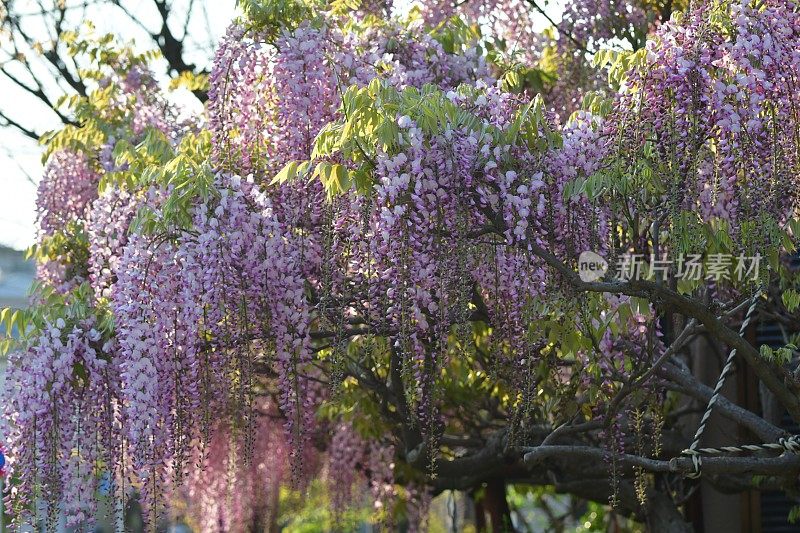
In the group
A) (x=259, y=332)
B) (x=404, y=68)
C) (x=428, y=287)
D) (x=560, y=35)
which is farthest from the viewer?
(x=560, y=35)

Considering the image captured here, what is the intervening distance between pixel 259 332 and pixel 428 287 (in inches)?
40.8

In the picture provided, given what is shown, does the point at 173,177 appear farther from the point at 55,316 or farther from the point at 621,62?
the point at 621,62

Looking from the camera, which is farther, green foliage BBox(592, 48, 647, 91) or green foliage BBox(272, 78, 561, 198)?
green foliage BBox(592, 48, 647, 91)

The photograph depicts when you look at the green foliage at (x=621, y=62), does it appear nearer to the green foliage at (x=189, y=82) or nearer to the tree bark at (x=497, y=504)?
the green foliage at (x=189, y=82)

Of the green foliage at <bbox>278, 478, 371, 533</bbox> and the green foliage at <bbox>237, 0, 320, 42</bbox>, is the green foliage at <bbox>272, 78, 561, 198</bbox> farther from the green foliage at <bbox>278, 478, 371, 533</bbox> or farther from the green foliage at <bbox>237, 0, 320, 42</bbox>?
the green foliage at <bbox>278, 478, 371, 533</bbox>

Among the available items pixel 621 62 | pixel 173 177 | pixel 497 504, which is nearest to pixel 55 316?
pixel 173 177

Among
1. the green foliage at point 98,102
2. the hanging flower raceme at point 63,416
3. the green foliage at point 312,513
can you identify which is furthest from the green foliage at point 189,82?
the green foliage at point 312,513

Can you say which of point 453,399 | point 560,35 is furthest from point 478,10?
point 453,399

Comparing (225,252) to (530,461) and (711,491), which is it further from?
(711,491)

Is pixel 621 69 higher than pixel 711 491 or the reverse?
higher

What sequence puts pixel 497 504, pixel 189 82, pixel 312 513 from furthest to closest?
1. pixel 312 513
2. pixel 497 504
3. pixel 189 82

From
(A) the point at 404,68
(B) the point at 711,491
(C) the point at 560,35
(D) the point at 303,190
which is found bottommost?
(B) the point at 711,491

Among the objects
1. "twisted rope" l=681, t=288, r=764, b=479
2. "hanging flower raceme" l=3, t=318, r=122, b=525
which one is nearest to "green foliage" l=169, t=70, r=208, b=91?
"hanging flower raceme" l=3, t=318, r=122, b=525

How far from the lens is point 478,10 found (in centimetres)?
848
